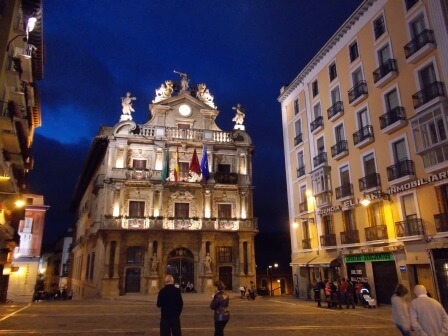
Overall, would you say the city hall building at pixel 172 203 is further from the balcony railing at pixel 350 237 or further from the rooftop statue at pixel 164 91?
the balcony railing at pixel 350 237

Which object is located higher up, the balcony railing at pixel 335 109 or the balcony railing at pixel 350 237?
the balcony railing at pixel 335 109

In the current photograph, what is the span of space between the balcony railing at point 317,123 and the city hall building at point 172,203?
10.5 metres

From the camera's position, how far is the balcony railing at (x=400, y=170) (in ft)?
66.3

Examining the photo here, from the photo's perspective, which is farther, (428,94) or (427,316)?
(428,94)

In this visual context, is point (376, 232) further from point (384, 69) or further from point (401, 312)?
point (401, 312)

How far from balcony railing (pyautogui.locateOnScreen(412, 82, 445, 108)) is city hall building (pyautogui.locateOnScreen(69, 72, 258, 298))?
66.6 feet

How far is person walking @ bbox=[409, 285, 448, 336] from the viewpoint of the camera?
6.43 meters

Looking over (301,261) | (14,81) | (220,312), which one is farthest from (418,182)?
(14,81)

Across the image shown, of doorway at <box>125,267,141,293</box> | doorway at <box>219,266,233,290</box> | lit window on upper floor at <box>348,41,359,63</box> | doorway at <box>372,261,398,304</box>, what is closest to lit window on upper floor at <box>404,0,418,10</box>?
lit window on upper floor at <box>348,41,359,63</box>

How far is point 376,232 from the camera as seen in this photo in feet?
73.8

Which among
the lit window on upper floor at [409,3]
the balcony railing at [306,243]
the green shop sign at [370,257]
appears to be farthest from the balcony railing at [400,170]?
the balcony railing at [306,243]

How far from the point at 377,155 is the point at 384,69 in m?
5.15

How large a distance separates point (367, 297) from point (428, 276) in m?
3.67

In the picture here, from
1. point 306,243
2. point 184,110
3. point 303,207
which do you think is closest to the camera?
point 306,243
